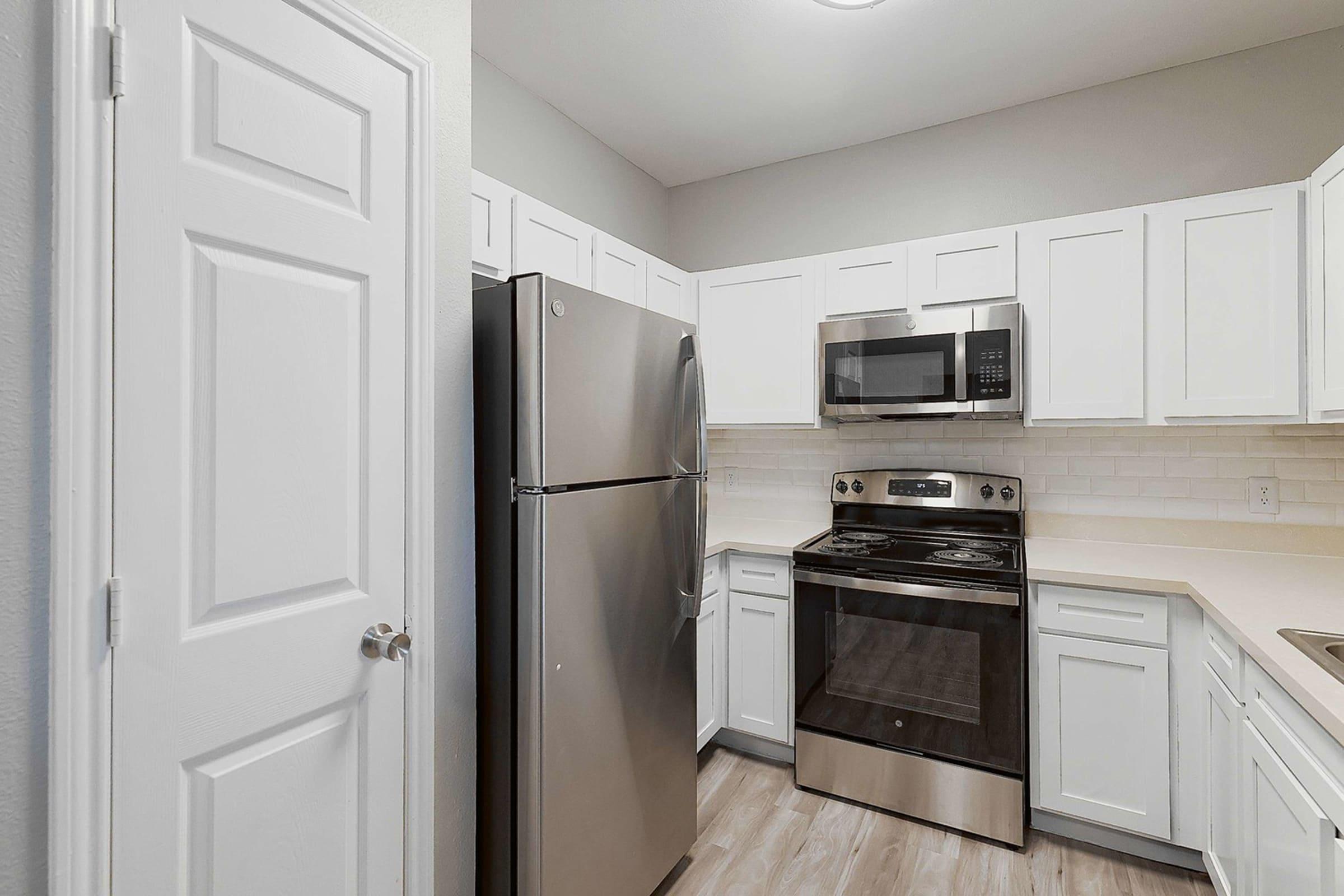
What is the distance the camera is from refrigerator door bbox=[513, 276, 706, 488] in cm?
142

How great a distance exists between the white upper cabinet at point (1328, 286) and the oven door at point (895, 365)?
910mm

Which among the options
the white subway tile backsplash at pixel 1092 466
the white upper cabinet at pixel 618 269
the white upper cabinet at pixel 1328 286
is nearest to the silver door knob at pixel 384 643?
the white upper cabinet at pixel 618 269

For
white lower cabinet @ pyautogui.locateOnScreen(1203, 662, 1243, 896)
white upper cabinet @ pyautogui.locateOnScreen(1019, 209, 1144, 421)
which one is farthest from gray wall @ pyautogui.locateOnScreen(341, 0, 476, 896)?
white upper cabinet @ pyautogui.locateOnScreen(1019, 209, 1144, 421)

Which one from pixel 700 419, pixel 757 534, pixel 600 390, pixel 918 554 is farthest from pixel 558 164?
pixel 918 554

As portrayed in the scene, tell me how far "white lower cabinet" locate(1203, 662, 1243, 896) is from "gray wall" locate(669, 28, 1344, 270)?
1.73 m

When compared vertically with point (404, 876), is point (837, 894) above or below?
below

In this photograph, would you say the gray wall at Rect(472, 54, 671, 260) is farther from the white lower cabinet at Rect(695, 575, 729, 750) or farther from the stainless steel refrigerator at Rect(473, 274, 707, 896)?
the white lower cabinet at Rect(695, 575, 729, 750)

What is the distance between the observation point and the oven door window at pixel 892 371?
95.7 inches

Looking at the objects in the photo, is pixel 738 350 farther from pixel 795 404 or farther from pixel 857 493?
pixel 857 493

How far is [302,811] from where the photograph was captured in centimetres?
112

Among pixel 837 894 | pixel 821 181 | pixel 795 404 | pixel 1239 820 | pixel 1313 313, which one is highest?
pixel 821 181

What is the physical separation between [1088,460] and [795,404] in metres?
1.13

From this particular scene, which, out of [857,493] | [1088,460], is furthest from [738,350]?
[1088,460]

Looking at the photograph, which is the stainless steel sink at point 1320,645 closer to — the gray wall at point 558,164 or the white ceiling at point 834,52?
the white ceiling at point 834,52
